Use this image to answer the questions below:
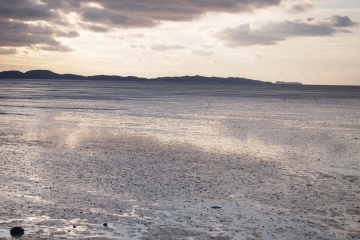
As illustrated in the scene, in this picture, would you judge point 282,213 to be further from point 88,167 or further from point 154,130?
point 154,130

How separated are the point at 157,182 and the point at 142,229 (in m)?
6.31

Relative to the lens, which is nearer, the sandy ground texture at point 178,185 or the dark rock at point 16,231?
the dark rock at point 16,231

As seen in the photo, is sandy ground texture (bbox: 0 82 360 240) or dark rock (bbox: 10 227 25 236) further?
sandy ground texture (bbox: 0 82 360 240)

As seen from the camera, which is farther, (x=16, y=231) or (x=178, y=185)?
(x=178, y=185)

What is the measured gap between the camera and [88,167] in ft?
78.9

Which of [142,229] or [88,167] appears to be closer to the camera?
[142,229]

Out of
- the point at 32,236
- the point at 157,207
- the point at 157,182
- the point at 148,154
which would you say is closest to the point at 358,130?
the point at 148,154

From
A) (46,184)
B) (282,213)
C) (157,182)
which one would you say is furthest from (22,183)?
(282,213)

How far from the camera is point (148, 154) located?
93.1 feet

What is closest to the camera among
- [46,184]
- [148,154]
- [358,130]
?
[46,184]

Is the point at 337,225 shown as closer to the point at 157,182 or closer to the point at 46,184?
the point at 157,182

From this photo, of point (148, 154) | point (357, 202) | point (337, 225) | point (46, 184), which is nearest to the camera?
point (337, 225)

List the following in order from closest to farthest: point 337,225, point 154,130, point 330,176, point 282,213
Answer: point 337,225, point 282,213, point 330,176, point 154,130

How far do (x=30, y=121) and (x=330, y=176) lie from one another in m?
36.2
